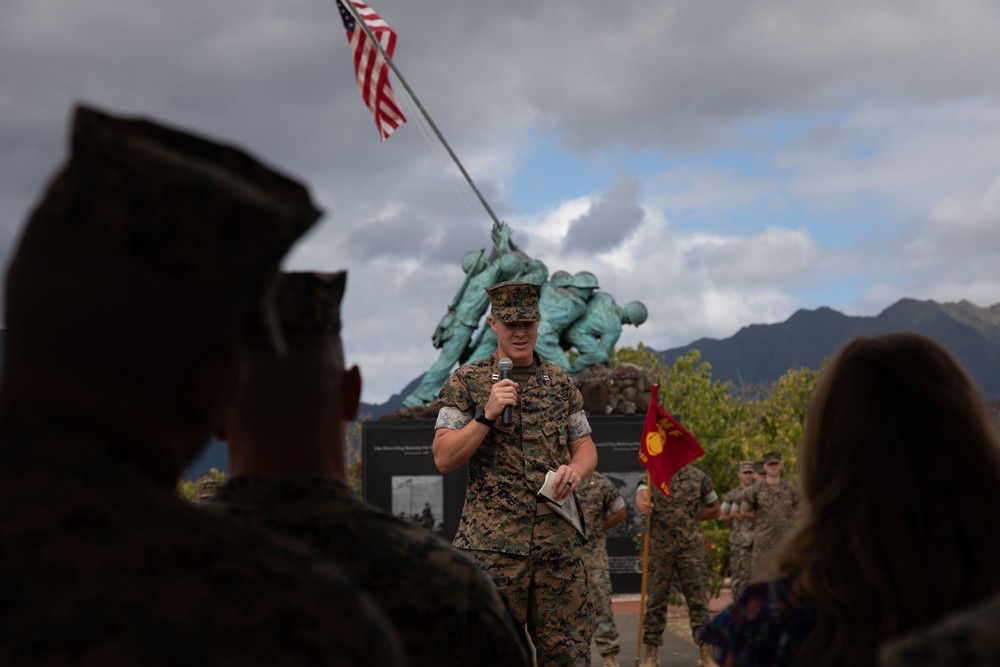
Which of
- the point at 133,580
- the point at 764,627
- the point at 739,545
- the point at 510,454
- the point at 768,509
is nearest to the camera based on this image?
the point at 133,580

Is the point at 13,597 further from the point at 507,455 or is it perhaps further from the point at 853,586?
the point at 507,455

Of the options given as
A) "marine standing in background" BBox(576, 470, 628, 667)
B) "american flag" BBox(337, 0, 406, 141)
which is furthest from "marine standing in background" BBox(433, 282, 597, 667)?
"american flag" BBox(337, 0, 406, 141)

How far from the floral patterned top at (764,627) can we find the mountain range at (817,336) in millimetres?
105800

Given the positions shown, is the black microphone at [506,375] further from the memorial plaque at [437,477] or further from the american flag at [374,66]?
the memorial plaque at [437,477]

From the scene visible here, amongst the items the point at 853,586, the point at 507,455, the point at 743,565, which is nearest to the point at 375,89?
the point at 743,565

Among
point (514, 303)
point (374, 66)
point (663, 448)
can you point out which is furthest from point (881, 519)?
point (374, 66)

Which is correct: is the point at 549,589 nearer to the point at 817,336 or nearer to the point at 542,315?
the point at 542,315

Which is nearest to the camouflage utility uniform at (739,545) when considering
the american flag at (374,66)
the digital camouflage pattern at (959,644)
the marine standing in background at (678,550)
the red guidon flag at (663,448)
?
the marine standing in background at (678,550)

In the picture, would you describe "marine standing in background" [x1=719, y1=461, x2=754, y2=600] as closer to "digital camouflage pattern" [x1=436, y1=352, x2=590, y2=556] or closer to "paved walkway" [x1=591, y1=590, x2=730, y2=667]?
"paved walkway" [x1=591, y1=590, x2=730, y2=667]

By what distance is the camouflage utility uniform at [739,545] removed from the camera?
43.4 feet

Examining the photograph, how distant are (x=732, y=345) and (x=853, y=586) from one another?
130 meters

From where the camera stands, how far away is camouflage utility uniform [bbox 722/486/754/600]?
13.2 metres

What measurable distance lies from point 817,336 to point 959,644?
423 feet

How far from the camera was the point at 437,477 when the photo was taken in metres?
→ 17.4
